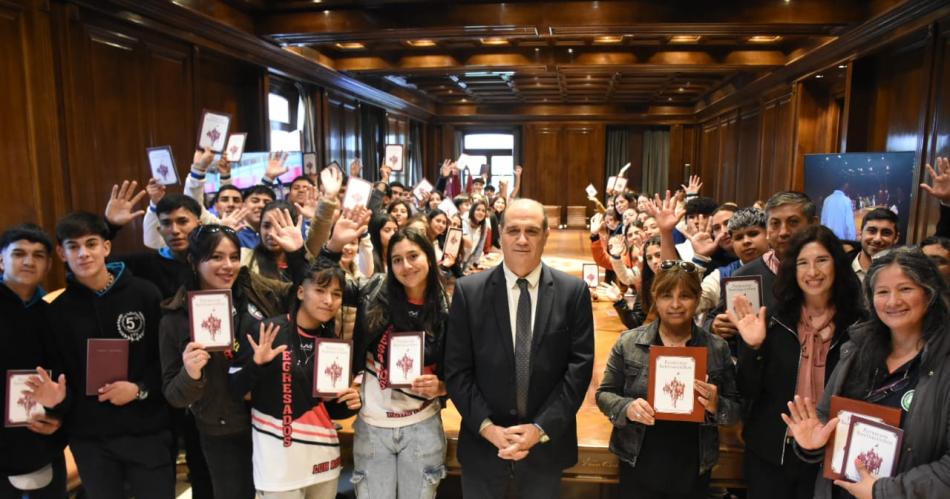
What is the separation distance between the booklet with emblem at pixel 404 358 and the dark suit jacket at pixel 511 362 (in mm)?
95

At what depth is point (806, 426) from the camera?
1.65 meters

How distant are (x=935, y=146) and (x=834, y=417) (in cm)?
459

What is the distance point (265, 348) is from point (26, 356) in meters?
0.83

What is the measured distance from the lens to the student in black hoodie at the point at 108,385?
1948mm

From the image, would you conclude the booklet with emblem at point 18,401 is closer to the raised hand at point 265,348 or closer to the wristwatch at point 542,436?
the raised hand at point 265,348

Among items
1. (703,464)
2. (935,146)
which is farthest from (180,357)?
(935,146)

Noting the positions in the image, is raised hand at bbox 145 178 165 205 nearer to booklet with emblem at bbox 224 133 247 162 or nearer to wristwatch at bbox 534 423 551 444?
booklet with emblem at bbox 224 133 247 162

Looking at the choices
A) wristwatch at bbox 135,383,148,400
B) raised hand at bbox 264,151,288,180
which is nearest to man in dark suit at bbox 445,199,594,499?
wristwatch at bbox 135,383,148,400

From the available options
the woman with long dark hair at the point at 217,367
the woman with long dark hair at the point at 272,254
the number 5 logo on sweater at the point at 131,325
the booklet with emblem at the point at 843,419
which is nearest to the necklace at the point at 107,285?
the number 5 logo on sweater at the point at 131,325

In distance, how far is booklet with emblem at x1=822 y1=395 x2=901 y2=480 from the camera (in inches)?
58.1

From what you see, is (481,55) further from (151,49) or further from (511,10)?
(151,49)

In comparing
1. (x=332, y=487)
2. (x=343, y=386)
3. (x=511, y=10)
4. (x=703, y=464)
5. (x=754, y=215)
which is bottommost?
(x=332, y=487)

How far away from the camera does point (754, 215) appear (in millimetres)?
2666

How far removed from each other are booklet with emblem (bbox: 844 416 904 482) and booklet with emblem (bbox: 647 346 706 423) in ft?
1.26
